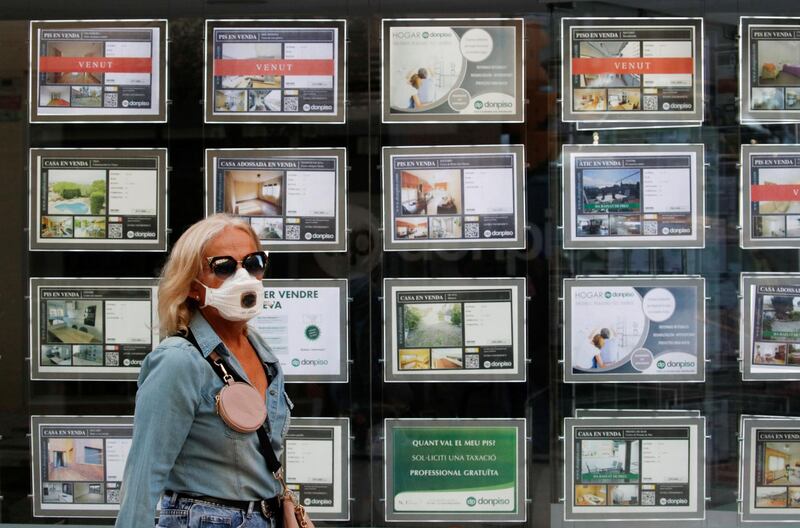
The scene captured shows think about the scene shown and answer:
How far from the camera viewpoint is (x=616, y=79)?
19.3 feet

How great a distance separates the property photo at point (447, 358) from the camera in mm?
5863

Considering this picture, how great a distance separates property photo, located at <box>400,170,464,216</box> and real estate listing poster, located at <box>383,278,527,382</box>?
428 mm

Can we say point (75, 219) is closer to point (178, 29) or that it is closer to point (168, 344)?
point (178, 29)

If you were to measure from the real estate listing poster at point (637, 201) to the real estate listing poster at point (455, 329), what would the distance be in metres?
0.55

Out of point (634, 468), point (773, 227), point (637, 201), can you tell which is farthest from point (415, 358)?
point (773, 227)

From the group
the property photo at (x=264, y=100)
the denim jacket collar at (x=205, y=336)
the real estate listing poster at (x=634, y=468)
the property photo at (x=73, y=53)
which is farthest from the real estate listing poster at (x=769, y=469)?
the property photo at (x=73, y=53)

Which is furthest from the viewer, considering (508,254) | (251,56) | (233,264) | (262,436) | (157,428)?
(251,56)

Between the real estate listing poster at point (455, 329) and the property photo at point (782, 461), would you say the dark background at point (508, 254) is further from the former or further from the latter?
the property photo at point (782, 461)

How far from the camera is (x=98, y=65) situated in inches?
236

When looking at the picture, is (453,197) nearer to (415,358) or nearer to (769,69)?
(415,358)

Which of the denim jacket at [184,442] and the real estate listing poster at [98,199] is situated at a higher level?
the real estate listing poster at [98,199]

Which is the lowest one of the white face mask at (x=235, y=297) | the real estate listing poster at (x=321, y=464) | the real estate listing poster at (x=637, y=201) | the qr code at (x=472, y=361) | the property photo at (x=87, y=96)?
the real estate listing poster at (x=321, y=464)

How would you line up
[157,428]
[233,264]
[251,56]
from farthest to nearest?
[251,56] < [233,264] < [157,428]

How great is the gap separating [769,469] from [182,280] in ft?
13.9
